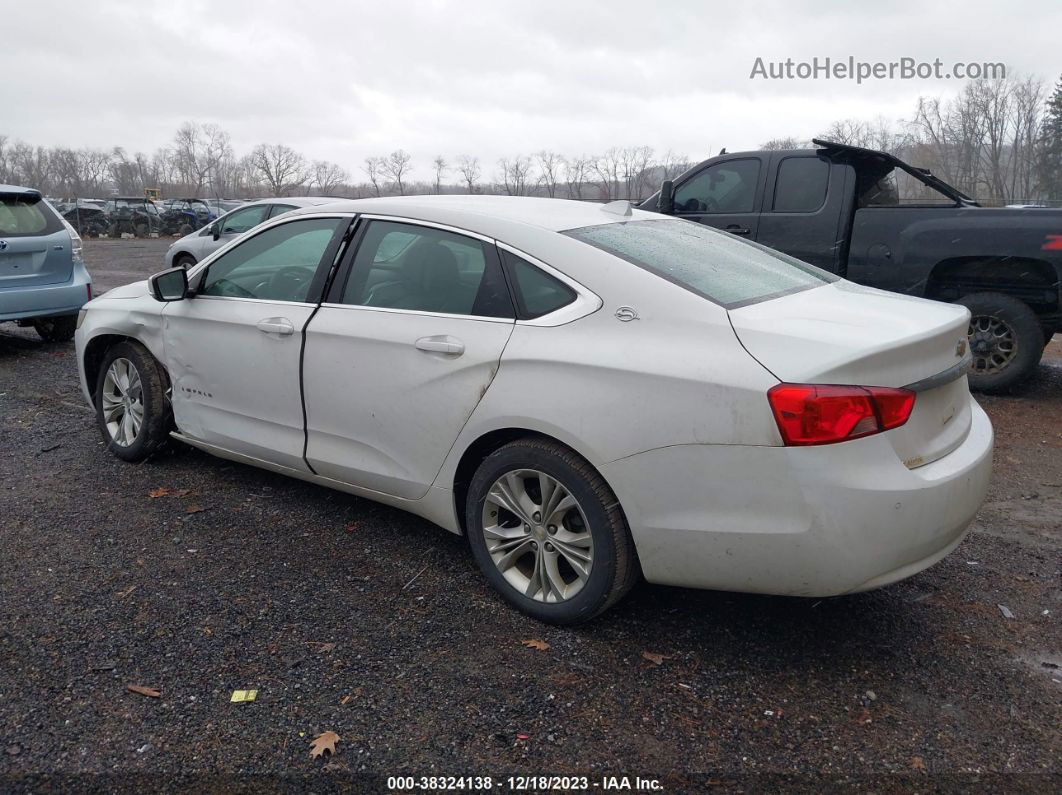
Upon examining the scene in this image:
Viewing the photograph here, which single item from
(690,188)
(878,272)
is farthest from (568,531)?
(690,188)

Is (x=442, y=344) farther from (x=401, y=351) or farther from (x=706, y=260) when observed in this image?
(x=706, y=260)

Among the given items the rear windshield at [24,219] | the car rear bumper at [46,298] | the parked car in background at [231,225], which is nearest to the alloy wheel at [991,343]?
the car rear bumper at [46,298]

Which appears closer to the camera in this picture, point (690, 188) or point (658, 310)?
point (658, 310)

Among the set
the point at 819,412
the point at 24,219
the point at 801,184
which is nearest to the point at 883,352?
the point at 819,412

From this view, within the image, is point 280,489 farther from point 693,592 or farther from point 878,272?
point 878,272

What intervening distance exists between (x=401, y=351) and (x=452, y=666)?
1.25 m

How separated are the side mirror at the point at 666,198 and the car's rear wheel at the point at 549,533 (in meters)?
5.26

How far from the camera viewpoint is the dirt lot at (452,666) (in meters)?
2.44

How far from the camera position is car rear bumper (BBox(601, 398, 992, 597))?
2564mm

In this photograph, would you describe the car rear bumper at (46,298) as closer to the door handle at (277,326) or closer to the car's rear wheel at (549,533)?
the door handle at (277,326)

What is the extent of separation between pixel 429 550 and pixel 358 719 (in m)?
1.26

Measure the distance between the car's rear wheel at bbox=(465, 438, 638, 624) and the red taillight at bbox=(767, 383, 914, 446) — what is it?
0.66 meters

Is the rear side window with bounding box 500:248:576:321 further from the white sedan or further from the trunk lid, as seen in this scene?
the trunk lid

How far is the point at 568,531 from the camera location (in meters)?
3.09
